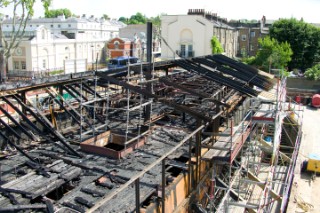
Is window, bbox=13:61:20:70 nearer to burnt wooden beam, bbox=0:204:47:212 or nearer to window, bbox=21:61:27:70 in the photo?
window, bbox=21:61:27:70

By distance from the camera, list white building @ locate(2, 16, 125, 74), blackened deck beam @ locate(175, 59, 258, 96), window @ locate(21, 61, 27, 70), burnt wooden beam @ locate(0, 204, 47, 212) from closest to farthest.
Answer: burnt wooden beam @ locate(0, 204, 47, 212) < blackened deck beam @ locate(175, 59, 258, 96) < white building @ locate(2, 16, 125, 74) < window @ locate(21, 61, 27, 70)

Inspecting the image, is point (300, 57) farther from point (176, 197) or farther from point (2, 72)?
point (176, 197)

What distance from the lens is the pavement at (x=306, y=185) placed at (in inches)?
641

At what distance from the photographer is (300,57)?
51.8 metres

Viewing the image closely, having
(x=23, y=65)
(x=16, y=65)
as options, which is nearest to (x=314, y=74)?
(x=23, y=65)

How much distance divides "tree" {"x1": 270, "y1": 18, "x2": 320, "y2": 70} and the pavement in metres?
25.9

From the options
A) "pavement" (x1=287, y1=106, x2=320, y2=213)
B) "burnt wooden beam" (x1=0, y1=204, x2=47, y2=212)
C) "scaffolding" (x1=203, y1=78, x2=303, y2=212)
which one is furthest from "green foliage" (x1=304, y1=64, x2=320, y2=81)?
"burnt wooden beam" (x1=0, y1=204, x2=47, y2=212)

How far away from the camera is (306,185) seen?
1894cm

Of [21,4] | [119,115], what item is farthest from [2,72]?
[119,115]

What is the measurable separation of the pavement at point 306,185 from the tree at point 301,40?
2594cm

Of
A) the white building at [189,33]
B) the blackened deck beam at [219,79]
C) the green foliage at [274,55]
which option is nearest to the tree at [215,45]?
the white building at [189,33]

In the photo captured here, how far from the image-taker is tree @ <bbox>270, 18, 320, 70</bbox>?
169ft

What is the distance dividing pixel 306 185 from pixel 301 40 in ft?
125

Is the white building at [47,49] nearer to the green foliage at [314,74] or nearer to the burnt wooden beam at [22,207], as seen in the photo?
the green foliage at [314,74]
